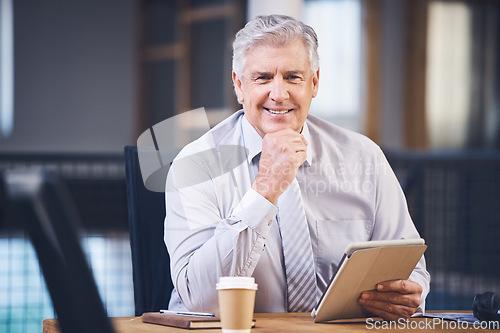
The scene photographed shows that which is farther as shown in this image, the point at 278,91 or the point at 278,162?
the point at 278,91

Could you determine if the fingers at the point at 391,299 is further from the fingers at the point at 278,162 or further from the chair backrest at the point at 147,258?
the chair backrest at the point at 147,258

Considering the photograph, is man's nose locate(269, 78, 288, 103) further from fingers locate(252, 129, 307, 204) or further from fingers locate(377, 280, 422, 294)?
fingers locate(377, 280, 422, 294)

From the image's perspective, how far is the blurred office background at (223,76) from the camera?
6.46 metres

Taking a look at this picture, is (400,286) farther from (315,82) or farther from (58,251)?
(58,251)

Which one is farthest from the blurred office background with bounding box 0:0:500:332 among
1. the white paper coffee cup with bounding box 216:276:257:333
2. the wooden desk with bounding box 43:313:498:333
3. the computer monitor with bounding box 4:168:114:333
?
the computer monitor with bounding box 4:168:114:333

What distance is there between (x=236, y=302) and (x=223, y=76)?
604 centimetres

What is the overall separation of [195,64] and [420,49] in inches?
90.6

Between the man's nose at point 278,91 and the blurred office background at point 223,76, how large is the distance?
2.57 metres

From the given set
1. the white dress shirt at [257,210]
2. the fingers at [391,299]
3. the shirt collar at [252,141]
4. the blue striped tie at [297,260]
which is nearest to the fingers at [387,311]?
the fingers at [391,299]

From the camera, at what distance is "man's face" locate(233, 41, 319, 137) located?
5.38 ft

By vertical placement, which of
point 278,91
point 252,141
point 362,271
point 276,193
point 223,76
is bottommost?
point 362,271

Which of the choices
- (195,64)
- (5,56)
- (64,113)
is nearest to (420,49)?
(195,64)

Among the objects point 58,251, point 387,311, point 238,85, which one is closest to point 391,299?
point 387,311

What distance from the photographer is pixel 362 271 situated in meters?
1.22
